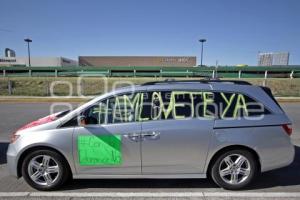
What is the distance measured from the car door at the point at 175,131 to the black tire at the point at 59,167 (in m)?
1.18

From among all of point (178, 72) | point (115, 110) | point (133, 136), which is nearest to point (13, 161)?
point (115, 110)

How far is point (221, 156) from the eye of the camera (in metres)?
3.77

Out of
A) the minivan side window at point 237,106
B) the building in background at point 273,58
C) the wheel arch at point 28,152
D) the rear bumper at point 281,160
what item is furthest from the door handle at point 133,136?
the building in background at point 273,58

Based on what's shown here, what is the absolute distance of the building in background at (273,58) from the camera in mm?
86894

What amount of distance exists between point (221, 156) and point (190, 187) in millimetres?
677

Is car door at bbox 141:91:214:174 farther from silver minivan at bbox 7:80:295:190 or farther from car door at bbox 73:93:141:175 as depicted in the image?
car door at bbox 73:93:141:175

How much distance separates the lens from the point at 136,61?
3501 inches

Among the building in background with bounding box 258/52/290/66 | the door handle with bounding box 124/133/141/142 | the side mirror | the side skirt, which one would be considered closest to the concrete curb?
the side skirt

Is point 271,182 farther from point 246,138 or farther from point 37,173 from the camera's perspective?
point 37,173

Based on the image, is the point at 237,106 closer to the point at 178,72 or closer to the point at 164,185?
the point at 164,185

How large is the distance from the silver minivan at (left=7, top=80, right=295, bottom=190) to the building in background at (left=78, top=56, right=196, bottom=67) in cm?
7883

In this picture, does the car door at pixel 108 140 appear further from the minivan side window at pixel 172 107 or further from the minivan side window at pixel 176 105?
the minivan side window at pixel 176 105

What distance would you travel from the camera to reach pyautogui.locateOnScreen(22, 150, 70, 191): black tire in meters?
3.74

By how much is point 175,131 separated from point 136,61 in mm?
86547
